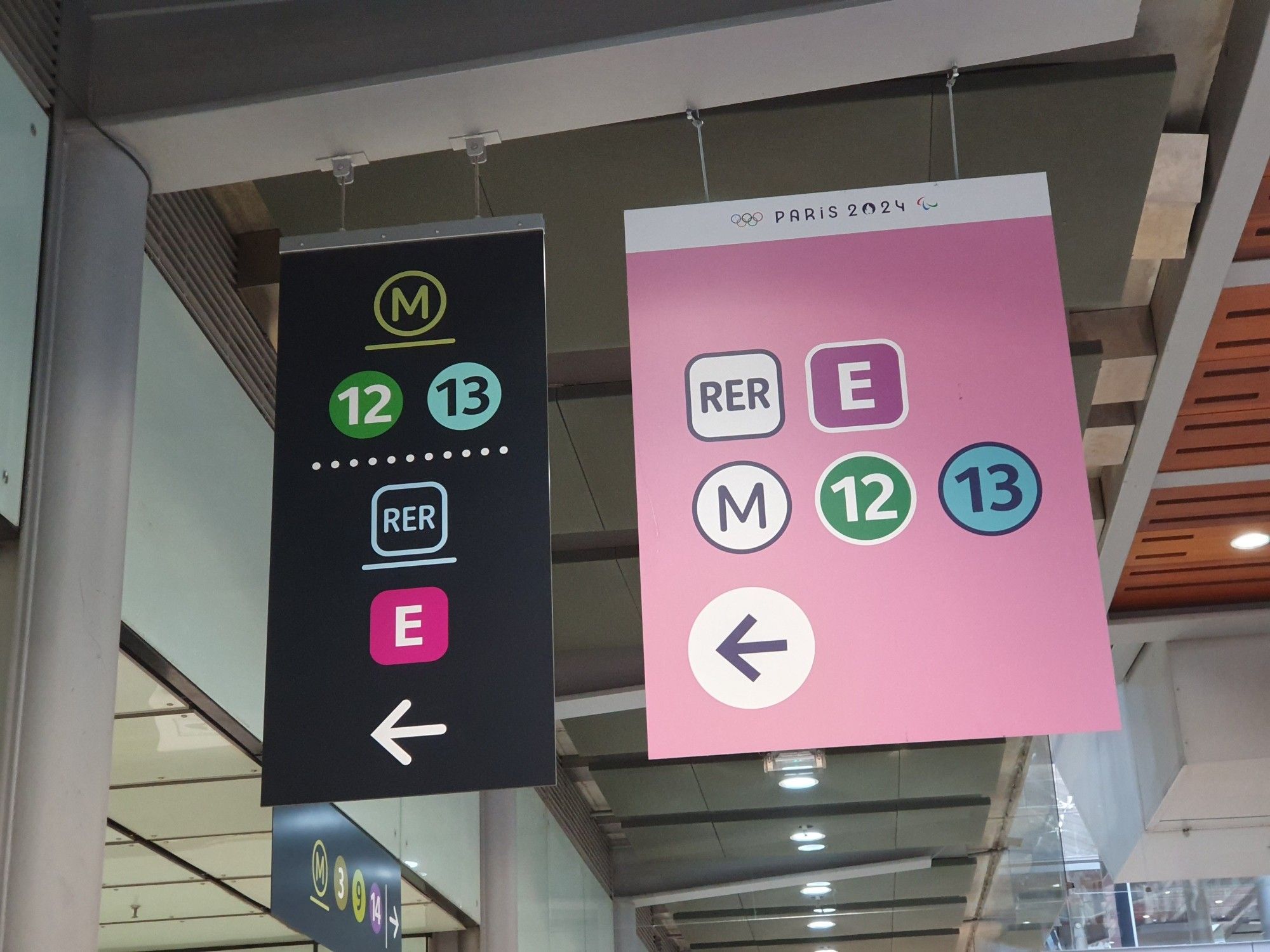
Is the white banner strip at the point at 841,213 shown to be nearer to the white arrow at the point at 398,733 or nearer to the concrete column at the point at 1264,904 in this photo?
the white arrow at the point at 398,733

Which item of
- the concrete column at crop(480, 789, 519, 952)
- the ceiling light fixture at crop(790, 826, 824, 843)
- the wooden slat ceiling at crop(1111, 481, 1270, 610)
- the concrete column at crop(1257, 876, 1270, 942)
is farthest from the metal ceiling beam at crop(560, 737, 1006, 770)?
the concrete column at crop(1257, 876, 1270, 942)

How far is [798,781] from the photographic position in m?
10.9

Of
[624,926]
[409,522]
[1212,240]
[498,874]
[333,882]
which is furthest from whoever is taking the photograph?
[624,926]

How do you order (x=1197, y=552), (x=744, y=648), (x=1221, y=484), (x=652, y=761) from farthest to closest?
(x=652, y=761), (x=1197, y=552), (x=1221, y=484), (x=744, y=648)

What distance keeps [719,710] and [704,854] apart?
9864mm

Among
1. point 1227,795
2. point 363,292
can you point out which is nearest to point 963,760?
point 1227,795

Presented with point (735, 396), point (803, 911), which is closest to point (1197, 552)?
point (735, 396)

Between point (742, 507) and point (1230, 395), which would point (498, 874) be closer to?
point (1230, 395)

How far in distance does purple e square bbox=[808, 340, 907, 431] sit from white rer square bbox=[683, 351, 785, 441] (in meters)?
0.08

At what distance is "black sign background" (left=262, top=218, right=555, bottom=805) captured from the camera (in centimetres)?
307

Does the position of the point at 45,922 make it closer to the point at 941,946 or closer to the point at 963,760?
the point at 963,760

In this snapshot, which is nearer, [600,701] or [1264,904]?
[600,701]

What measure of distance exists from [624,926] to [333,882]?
7.30 metres

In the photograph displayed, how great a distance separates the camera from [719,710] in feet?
9.95
